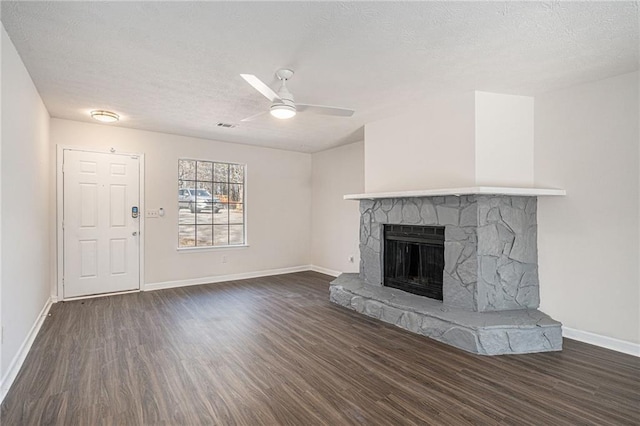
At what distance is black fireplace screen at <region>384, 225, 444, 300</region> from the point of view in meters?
3.91

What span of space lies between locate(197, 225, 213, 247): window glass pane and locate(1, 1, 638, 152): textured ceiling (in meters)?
2.61

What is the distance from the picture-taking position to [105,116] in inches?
171

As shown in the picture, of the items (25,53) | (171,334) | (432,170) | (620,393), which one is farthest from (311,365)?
(25,53)

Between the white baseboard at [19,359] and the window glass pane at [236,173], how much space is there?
3443 mm

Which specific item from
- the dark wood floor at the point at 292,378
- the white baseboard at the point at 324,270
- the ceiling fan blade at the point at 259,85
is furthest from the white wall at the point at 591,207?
the white baseboard at the point at 324,270

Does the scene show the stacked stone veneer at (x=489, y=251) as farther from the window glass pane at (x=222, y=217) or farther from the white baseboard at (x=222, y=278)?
the window glass pane at (x=222, y=217)

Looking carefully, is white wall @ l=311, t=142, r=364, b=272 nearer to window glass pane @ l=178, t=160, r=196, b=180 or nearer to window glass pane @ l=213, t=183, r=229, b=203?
window glass pane @ l=213, t=183, r=229, b=203

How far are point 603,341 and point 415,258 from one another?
6.33ft

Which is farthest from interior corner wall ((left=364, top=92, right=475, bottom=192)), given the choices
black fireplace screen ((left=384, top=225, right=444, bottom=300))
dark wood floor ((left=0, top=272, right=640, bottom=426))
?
dark wood floor ((left=0, top=272, right=640, bottom=426))

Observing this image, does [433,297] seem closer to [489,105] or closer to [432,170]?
[432,170]

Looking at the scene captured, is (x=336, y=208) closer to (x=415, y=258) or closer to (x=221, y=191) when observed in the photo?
(x=221, y=191)

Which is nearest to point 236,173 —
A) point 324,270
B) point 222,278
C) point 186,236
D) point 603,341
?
point 186,236

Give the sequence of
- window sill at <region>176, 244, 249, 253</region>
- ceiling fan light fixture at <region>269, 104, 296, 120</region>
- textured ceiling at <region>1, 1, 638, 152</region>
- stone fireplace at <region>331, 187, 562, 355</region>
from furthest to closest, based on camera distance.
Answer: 1. window sill at <region>176, 244, 249, 253</region>
2. stone fireplace at <region>331, 187, 562, 355</region>
3. ceiling fan light fixture at <region>269, 104, 296, 120</region>
4. textured ceiling at <region>1, 1, 638, 152</region>

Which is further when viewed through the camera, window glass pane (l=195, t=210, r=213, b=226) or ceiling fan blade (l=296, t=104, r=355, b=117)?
window glass pane (l=195, t=210, r=213, b=226)
